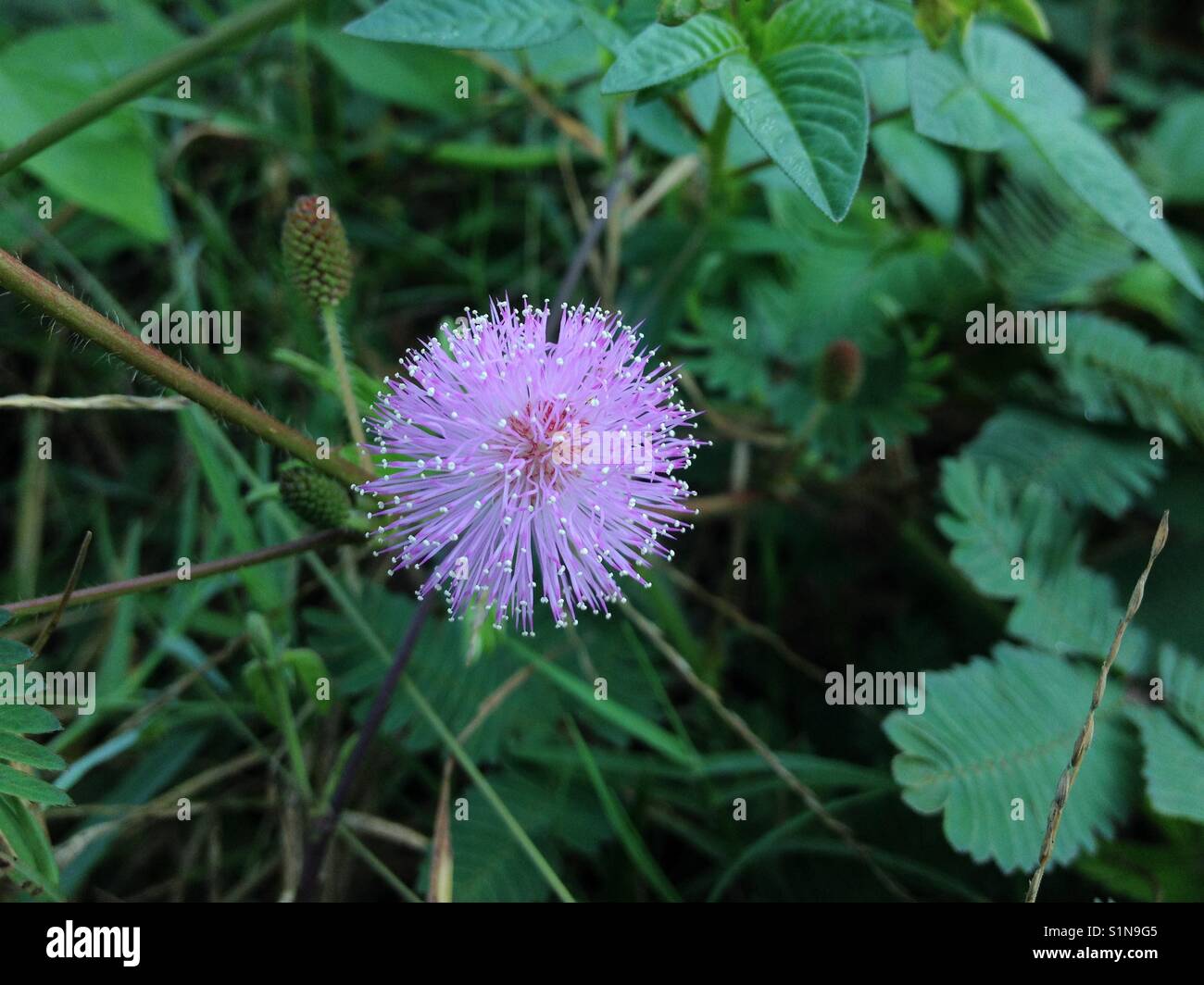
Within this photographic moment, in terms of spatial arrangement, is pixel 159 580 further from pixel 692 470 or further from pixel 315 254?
pixel 692 470

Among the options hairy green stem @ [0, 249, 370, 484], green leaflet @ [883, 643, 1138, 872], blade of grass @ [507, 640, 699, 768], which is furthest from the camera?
blade of grass @ [507, 640, 699, 768]

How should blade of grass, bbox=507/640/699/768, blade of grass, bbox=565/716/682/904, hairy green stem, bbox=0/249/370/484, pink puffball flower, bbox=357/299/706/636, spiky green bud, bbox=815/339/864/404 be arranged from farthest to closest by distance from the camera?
spiky green bud, bbox=815/339/864/404
blade of grass, bbox=507/640/699/768
blade of grass, bbox=565/716/682/904
pink puffball flower, bbox=357/299/706/636
hairy green stem, bbox=0/249/370/484

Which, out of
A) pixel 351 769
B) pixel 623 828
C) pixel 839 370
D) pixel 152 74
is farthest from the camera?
pixel 839 370

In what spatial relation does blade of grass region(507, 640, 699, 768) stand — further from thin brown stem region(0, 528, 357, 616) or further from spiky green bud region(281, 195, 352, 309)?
spiky green bud region(281, 195, 352, 309)

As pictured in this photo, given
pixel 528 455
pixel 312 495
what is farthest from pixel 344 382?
pixel 528 455

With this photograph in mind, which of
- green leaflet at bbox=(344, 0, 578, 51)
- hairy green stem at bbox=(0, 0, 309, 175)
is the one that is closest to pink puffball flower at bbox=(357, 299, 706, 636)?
green leaflet at bbox=(344, 0, 578, 51)

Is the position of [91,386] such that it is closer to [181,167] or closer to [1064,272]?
[181,167]
